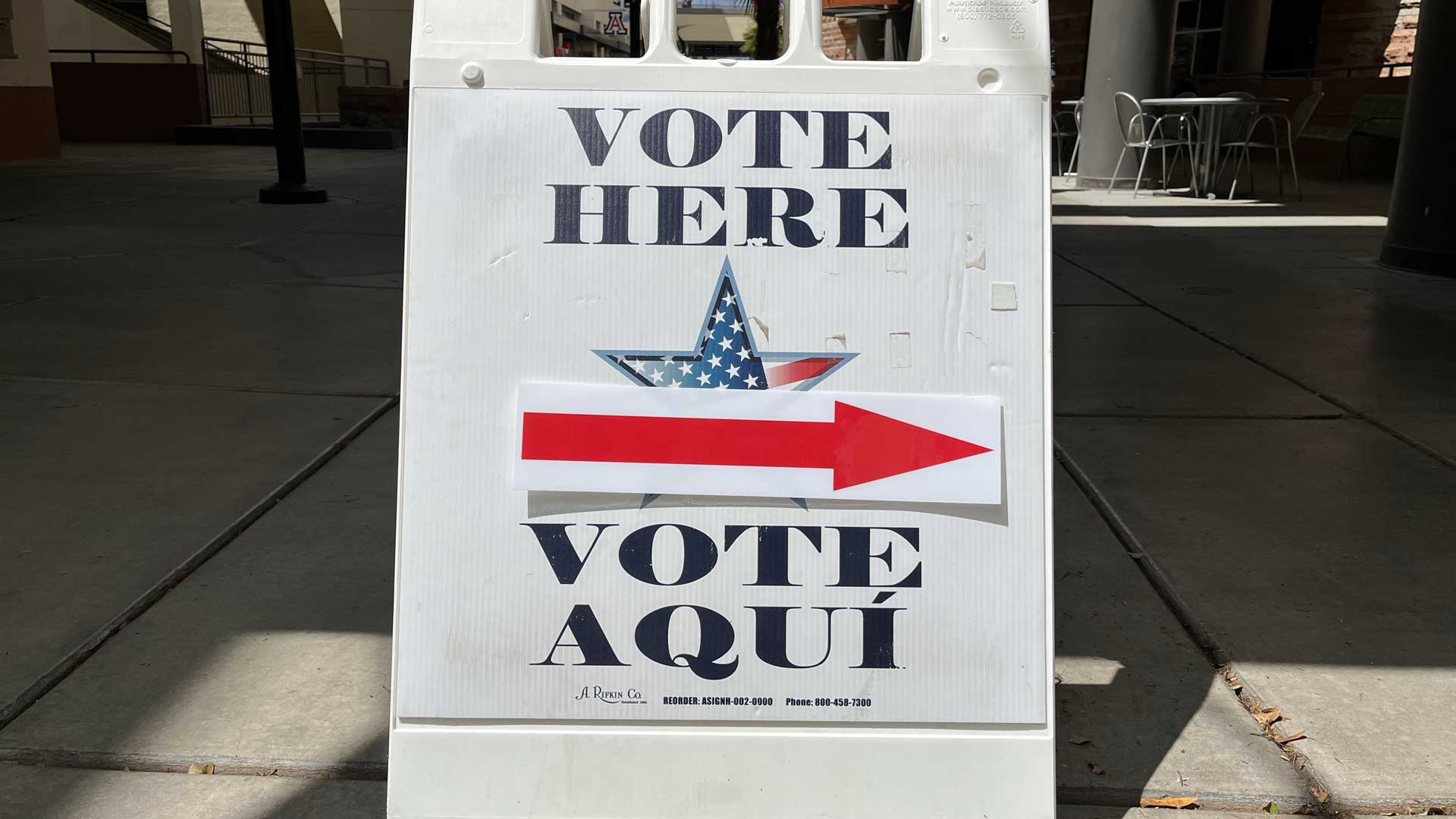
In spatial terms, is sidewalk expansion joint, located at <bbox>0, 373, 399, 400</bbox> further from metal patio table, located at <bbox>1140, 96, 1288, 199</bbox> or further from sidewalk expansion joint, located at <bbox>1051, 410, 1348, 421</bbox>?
metal patio table, located at <bbox>1140, 96, 1288, 199</bbox>

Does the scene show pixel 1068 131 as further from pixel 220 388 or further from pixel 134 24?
pixel 134 24

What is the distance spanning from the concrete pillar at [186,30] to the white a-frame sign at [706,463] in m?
23.3

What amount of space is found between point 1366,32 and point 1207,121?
25.2ft

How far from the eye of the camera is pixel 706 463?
1.86 metres

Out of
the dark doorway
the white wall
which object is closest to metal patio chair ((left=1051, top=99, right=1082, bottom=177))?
the dark doorway

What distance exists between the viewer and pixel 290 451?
383cm

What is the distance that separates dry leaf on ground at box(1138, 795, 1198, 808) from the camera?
2.04 metres

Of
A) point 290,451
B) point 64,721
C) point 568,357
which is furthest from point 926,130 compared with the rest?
point 290,451

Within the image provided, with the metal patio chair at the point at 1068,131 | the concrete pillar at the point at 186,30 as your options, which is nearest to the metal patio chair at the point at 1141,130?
the metal patio chair at the point at 1068,131

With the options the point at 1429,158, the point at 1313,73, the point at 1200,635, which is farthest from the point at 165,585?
the point at 1313,73

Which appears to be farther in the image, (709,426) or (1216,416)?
(1216,416)

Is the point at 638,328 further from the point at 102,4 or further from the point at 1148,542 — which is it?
the point at 102,4

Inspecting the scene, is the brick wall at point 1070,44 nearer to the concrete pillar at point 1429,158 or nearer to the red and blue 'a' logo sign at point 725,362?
the concrete pillar at point 1429,158

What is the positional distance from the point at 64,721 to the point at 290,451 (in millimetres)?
1654
